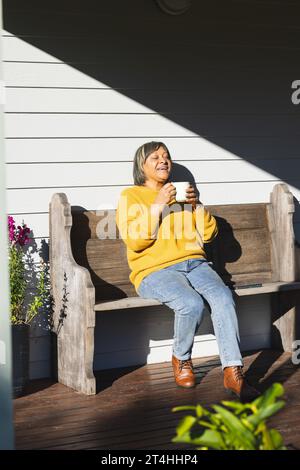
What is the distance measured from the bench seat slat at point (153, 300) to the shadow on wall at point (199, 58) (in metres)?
0.74

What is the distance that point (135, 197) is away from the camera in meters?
4.55

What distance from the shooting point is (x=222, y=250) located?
505 centimetres

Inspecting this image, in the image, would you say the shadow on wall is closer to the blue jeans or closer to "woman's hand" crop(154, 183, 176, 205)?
"woman's hand" crop(154, 183, 176, 205)

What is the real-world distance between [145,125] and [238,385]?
1586mm

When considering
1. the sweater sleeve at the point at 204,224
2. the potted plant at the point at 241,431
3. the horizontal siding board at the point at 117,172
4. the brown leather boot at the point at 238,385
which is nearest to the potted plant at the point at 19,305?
the horizontal siding board at the point at 117,172

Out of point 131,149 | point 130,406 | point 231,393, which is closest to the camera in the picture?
point 130,406

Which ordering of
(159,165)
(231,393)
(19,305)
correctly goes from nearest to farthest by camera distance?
(231,393) → (19,305) → (159,165)

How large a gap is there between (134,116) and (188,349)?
1.35 m

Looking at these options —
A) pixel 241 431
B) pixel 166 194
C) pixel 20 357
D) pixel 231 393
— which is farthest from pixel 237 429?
pixel 20 357

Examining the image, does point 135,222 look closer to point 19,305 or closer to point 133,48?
point 19,305

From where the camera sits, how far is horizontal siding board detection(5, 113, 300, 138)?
15.1ft
